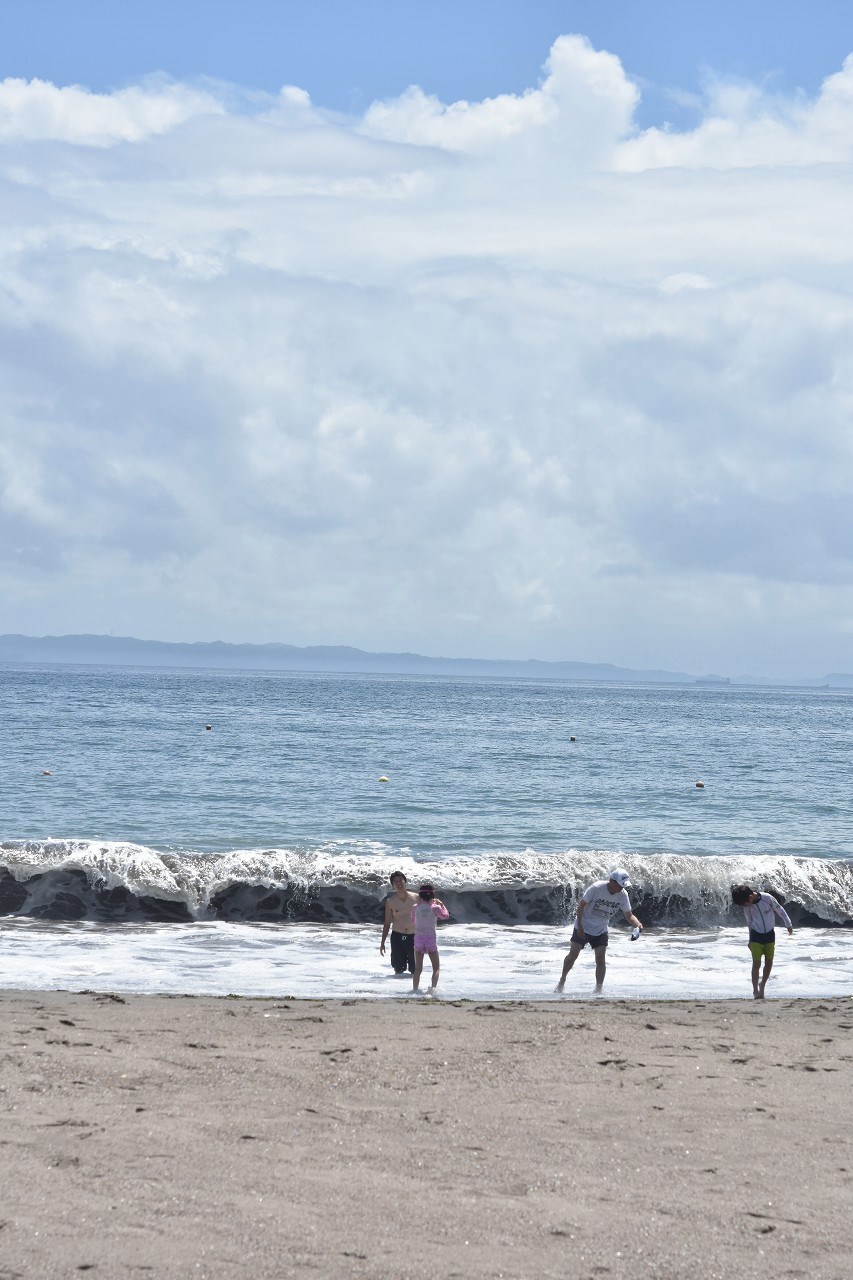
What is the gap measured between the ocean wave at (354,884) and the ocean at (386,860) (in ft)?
0.16

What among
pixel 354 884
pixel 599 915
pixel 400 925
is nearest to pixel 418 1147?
pixel 599 915

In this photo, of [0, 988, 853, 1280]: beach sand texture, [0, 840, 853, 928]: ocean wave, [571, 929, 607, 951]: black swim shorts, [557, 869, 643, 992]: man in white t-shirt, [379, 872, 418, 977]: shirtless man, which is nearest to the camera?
[0, 988, 853, 1280]: beach sand texture

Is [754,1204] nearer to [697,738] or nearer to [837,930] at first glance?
[837,930]

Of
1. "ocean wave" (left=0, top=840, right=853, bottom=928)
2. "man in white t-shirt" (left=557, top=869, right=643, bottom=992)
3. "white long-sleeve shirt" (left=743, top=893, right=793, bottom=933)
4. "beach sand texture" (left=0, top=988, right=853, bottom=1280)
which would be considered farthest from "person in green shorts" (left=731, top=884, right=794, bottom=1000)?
"ocean wave" (left=0, top=840, right=853, bottom=928)

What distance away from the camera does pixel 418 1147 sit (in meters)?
7.39

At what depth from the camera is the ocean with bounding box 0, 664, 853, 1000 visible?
15672 millimetres

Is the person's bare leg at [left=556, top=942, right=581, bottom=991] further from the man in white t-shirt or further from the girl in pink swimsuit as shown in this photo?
the girl in pink swimsuit

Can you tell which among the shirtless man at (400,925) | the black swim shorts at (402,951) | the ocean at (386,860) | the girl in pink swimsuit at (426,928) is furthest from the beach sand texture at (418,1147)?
the ocean at (386,860)

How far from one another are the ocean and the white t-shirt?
2.69ft

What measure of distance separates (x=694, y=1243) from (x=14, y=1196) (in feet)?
11.9

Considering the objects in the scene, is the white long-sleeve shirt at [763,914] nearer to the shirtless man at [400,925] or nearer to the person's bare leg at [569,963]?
the person's bare leg at [569,963]

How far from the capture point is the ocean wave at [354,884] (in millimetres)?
20172

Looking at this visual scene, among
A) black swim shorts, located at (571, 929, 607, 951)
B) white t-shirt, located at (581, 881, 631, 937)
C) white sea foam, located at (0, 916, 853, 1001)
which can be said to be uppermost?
white t-shirt, located at (581, 881, 631, 937)

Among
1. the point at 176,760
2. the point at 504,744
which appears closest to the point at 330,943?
the point at 176,760
